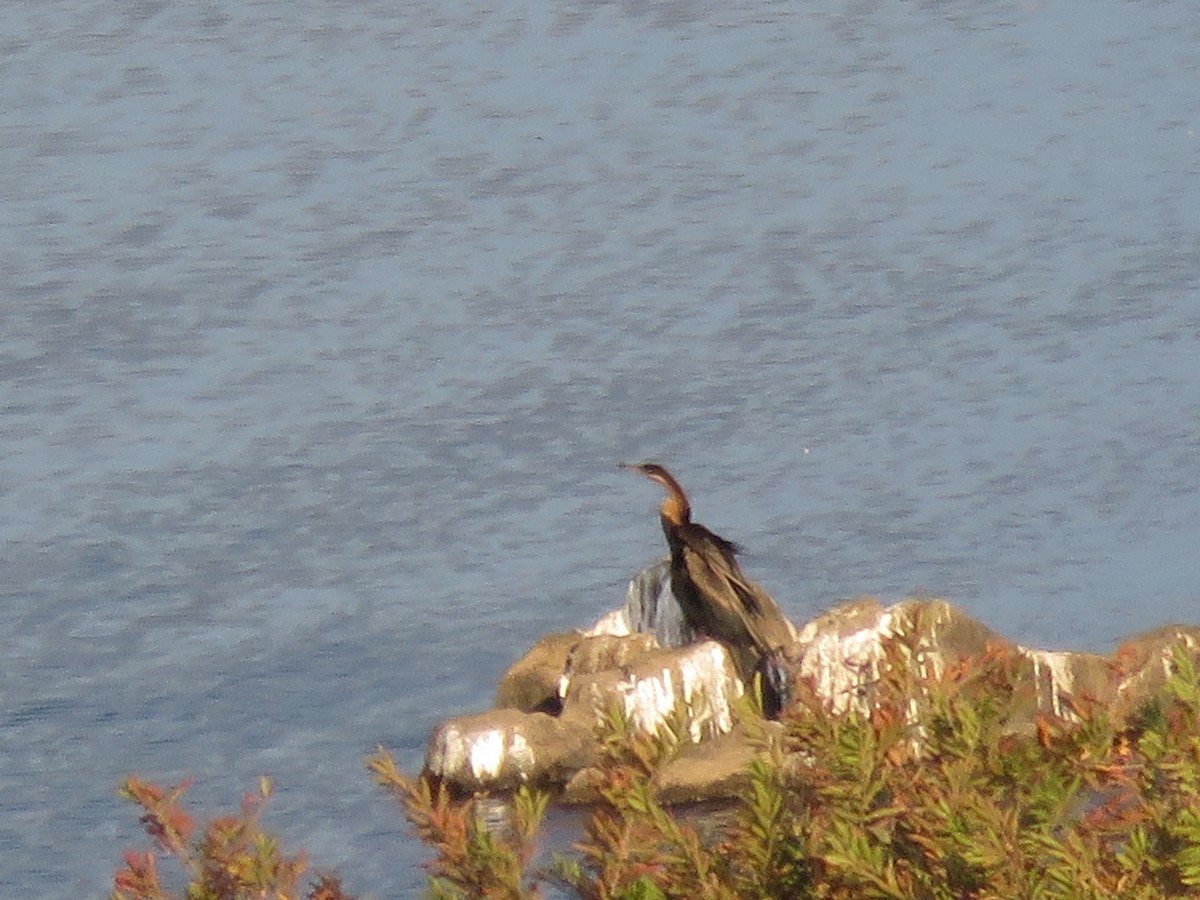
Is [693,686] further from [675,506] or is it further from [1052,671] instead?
[1052,671]

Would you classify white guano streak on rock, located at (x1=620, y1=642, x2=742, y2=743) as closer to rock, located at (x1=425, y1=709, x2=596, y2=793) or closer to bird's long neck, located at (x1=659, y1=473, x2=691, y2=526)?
rock, located at (x1=425, y1=709, x2=596, y2=793)

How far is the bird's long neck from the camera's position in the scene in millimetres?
11195

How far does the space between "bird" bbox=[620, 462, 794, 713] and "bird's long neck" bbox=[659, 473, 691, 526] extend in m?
0.06

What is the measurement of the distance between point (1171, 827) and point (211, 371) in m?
11.0

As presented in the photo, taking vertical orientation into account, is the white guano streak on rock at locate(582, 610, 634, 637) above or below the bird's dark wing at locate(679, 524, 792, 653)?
below

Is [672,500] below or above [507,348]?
above

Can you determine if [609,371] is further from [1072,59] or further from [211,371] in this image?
[1072,59]

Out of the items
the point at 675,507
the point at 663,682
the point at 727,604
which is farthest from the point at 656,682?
the point at 675,507

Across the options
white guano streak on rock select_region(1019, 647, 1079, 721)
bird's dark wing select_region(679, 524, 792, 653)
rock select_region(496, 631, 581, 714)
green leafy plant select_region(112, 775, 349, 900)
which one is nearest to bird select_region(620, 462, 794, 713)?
bird's dark wing select_region(679, 524, 792, 653)

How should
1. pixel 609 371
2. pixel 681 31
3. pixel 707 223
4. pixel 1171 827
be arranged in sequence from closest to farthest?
pixel 1171 827, pixel 609 371, pixel 707 223, pixel 681 31

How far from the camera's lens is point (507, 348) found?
48.7ft

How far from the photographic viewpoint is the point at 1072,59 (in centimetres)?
2008

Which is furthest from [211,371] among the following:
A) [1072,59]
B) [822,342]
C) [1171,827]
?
[1171,827]

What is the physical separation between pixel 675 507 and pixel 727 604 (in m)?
0.70
